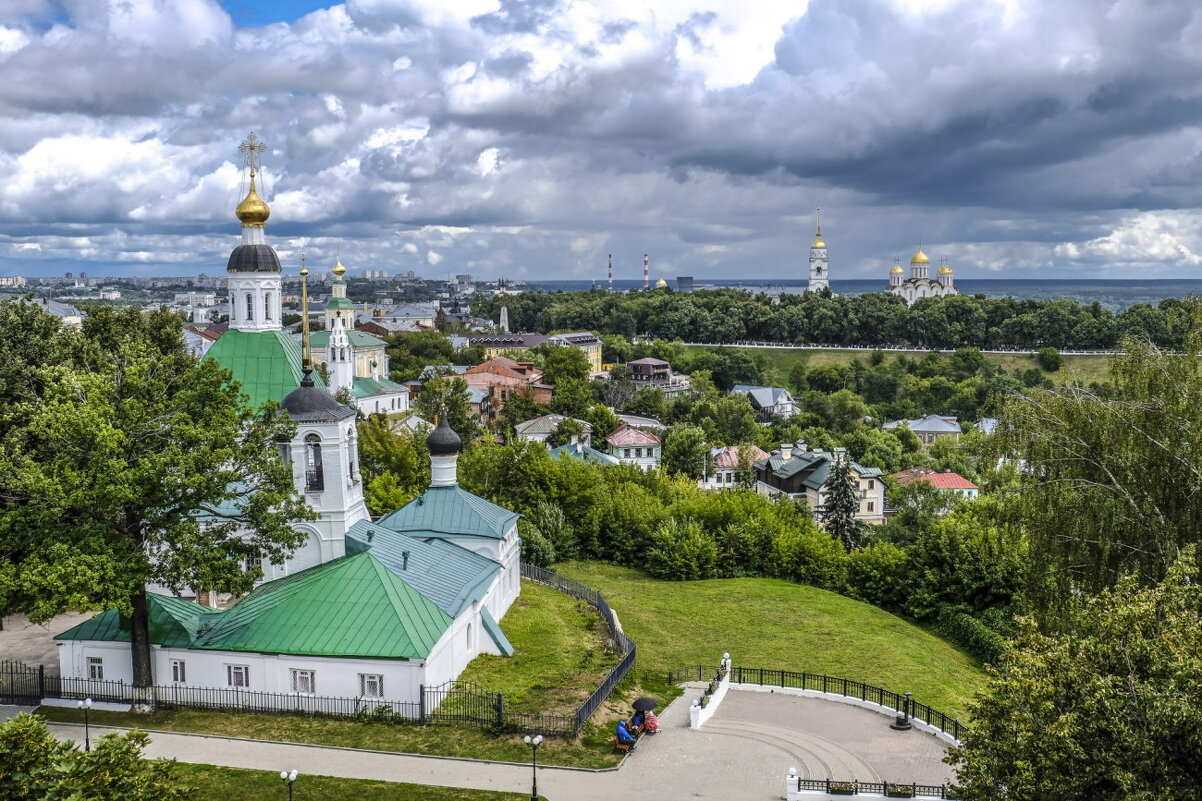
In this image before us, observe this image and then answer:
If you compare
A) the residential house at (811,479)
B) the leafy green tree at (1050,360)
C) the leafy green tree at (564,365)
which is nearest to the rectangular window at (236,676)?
the residential house at (811,479)

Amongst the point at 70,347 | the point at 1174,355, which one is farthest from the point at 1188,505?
the point at 70,347

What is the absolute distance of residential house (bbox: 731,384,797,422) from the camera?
97812mm

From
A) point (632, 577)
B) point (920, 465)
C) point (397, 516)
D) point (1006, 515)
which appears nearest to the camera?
point (1006, 515)

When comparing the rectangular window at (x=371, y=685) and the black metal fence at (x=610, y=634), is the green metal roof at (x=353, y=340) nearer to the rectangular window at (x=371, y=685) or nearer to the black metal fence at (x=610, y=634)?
the black metal fence at (x=610, y=634)

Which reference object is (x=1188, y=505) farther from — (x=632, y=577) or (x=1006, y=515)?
(x=632, y=577)

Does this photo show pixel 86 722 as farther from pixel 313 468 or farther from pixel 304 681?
pixel 313 468

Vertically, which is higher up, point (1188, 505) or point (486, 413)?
point (1188, 505)

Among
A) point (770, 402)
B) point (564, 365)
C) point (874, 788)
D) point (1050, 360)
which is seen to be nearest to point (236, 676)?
point (874, 788)

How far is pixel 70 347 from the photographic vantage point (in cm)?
3159

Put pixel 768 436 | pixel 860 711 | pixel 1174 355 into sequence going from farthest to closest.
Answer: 1. pixel 768 436
2. pixel 860 711
3. pixel 1174 355

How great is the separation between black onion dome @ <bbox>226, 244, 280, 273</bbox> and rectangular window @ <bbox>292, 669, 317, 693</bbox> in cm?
1456

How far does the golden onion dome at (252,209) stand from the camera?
30.8 meters

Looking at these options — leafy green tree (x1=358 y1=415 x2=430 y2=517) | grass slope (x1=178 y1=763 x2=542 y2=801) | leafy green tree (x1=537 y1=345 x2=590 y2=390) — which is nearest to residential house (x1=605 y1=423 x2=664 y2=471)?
leafy green tree (x1=537 y1=345 x2=590 y2=390)

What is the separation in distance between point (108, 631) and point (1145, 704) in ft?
68.1
